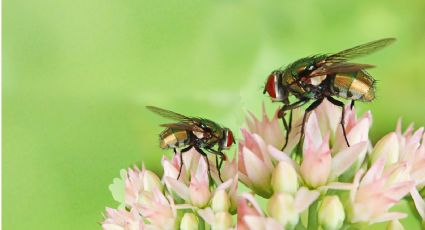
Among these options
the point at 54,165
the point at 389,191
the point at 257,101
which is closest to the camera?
the point at 389,191

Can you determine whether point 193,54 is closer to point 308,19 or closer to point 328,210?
point 308,19

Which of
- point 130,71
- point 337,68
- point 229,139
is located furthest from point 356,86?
point 130,71

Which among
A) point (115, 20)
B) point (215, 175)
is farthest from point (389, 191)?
point (115, 20)

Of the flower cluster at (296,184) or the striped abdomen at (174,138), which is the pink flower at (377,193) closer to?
the flower cluster at (296,184)

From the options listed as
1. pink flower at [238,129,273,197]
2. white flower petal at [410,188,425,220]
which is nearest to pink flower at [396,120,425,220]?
white flower petal at [410,188,425,220]

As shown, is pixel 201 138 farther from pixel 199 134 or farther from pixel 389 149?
pixel 389 149
